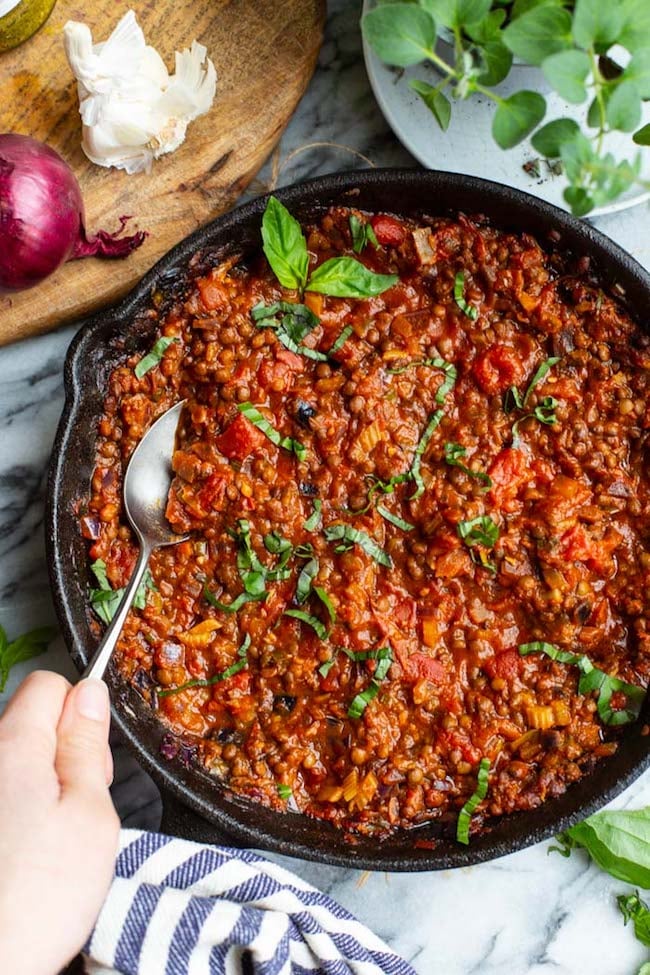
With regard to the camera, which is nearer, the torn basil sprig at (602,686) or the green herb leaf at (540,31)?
the green herb leaf at (540,31)

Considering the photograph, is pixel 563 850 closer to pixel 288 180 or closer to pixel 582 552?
pixel 582 552

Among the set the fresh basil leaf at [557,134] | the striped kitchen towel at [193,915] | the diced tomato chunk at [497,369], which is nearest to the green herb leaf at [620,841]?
the striped kitchen towel at [193,915]

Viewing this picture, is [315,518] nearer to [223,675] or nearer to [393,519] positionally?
[393,519]

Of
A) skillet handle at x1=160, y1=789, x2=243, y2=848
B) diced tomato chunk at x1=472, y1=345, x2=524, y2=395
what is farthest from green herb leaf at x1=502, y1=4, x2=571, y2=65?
skillet handle at x1=160, y1=789, x2=243, y2=848

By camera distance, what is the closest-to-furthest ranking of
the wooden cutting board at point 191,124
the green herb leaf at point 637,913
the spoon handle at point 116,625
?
the spoon handle at point 116,625, the wooden cutting board at point 191,124, the green herb leaf at point 637,913

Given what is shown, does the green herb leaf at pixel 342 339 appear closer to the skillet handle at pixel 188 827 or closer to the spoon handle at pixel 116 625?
the spoon handle at pixel 116 625

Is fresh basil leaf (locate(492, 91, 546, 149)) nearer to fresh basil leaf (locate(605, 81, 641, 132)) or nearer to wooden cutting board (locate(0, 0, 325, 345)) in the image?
fresh basil leaf (locate(605, 81, 641, 132))
